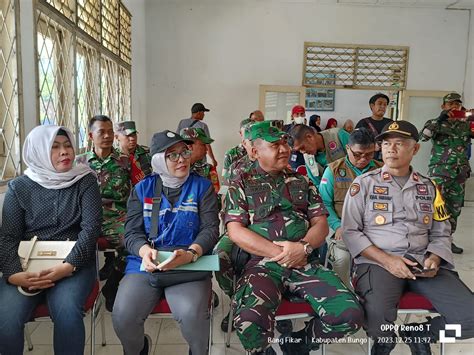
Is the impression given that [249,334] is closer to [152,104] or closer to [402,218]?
[402,218]

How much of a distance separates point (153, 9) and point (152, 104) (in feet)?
5.42

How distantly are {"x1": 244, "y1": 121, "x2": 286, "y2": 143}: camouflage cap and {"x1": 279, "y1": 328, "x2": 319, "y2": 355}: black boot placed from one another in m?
0.92

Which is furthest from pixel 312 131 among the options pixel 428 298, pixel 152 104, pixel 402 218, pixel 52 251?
pixel 152 104

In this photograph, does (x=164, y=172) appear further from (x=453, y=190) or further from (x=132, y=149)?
(x=453, y=190)

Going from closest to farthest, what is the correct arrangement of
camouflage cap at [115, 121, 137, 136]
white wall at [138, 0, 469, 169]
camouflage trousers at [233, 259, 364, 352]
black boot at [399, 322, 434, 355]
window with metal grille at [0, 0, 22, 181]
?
camouflage trousers at [233, 259, 364, 352] → black boot at [399, 322, 434, 355] → window with metal grille at [0, 0, 22, 181] → camouflage cap at [115, 121, 137, 136] → white wall at [138, 0, 469, 169]

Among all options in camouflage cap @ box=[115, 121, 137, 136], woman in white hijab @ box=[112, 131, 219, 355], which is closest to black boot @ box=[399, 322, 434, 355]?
woman in white hijab @ box=[112, 131, 219, 355]

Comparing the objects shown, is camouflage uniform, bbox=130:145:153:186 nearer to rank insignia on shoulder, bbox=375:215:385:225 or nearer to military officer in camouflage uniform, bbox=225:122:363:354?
military officer in camouflage uniform, bbox=225:122:363:354

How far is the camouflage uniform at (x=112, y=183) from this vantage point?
261 centimetres

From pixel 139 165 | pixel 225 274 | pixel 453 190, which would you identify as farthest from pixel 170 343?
pixel 453 190

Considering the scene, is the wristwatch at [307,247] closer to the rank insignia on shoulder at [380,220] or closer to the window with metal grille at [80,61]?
the rank insignia on shoulder at [380,220]

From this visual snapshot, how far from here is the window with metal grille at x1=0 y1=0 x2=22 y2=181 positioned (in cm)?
234

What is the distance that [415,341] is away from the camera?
1.85 metres

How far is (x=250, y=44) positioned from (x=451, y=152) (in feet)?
13.6

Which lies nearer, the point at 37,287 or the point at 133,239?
the point at 37,287
